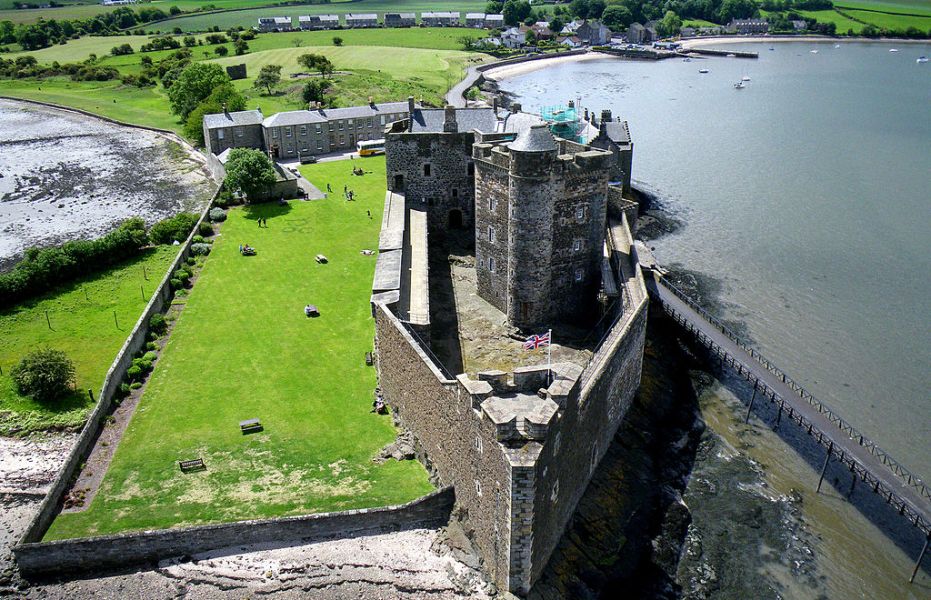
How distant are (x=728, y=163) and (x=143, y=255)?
2483 inches

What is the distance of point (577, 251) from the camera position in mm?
38594

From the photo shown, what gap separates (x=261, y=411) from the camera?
3397 centimetres

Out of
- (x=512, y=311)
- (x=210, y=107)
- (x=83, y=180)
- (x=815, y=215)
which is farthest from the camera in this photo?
(x=210, y=107)

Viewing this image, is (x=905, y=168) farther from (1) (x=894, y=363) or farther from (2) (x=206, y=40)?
(2) (x=206, y=40)

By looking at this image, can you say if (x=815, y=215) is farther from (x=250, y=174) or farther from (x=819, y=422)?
(x=250, y=174)

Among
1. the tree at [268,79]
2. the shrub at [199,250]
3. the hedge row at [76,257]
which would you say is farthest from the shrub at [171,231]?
the tree at [268,79]

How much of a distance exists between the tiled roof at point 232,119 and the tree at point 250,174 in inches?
781

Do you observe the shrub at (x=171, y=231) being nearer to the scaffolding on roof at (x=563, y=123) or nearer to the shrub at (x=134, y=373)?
the shrub at (x=134, y=373)

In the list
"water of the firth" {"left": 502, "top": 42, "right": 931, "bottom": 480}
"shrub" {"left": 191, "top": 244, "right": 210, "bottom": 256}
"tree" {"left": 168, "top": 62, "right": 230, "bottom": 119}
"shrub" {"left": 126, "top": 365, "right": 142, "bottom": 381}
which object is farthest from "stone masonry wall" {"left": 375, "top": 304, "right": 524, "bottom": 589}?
"tree" {"left": 168, "top": 62, "right": 230, "bottom": 119}

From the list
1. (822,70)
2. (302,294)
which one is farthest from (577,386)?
(822,70)

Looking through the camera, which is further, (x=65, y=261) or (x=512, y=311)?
(x=65, y=261)

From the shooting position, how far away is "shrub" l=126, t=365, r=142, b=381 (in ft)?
121

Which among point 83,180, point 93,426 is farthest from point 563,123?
point 83,180

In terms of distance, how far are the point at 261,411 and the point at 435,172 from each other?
76.2ft
